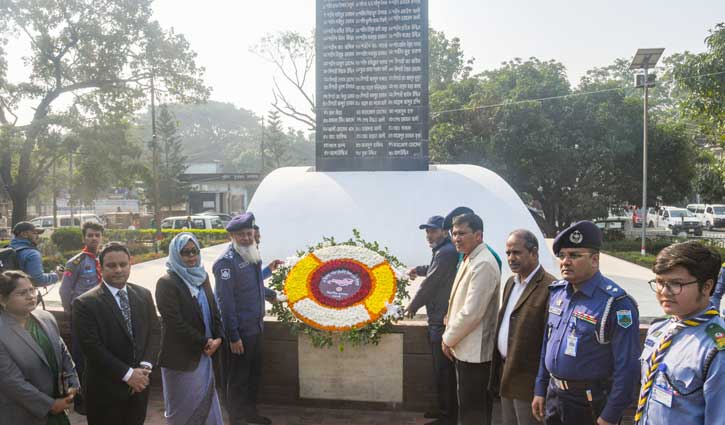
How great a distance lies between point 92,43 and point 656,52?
16.1 metres

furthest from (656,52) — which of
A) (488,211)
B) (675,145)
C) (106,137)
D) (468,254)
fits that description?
(106,137)

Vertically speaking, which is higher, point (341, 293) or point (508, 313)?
point (508, 313)

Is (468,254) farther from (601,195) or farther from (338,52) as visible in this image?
(601,195)

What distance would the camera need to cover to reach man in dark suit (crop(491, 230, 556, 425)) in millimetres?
2783

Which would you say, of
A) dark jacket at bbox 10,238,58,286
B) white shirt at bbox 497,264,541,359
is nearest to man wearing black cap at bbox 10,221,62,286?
dark jacket at bbox 10,238,58,286

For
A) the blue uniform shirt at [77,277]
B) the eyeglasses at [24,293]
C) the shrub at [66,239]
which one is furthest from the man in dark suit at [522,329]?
the shrub at [66,239]

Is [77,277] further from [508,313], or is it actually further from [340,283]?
[508,313]

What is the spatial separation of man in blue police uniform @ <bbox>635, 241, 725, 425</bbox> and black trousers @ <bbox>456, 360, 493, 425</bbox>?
129 cm

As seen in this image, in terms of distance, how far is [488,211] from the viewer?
26.8 feet

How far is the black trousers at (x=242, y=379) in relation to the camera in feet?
12.3

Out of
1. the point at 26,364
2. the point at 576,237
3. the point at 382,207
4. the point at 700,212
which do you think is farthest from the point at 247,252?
the point at 700,212

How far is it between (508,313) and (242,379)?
76.7 inches

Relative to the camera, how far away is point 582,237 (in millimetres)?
2475

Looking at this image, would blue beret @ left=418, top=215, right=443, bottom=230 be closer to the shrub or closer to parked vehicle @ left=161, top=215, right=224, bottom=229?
the shrub
